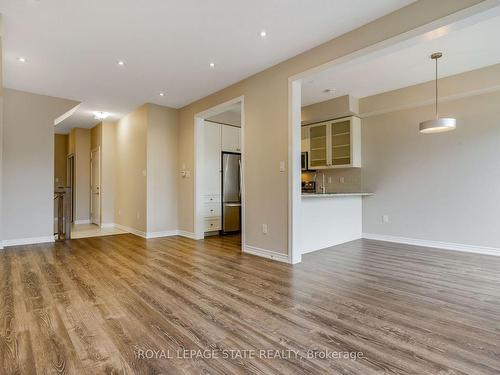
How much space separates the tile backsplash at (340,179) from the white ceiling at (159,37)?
121 inches

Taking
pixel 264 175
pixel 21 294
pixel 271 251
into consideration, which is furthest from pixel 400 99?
pixel 21 294

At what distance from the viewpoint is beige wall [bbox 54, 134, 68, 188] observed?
8.99 m

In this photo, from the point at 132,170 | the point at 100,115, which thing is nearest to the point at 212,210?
the point at 132,170

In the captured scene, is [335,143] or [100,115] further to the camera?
[100,115]

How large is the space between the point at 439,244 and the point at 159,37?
526 cm

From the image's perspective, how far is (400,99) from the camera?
485cm

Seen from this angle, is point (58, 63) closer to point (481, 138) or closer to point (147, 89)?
point (147, 89)

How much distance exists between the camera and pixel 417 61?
3809 millimetres

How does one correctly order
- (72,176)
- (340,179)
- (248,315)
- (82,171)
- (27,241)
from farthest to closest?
(72,176) → (82,171) → (340,179) → (27,241) → (248,315)

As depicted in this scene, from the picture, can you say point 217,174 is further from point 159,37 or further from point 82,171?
point 82,171

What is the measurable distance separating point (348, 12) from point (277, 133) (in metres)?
1.61

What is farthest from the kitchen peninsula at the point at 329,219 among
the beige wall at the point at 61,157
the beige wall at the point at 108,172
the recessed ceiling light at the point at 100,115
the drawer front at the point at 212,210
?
the beige wall at the point at 61,157

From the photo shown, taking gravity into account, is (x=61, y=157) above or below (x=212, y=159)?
above

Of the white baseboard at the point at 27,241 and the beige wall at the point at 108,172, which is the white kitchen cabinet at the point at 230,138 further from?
the white baseboard at the point at 27,241
